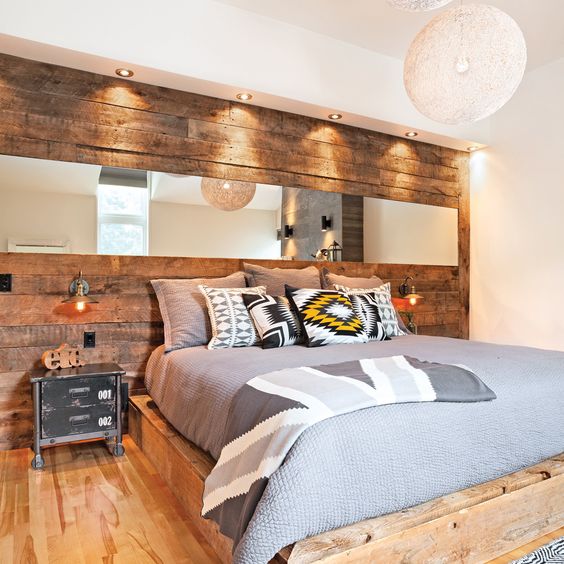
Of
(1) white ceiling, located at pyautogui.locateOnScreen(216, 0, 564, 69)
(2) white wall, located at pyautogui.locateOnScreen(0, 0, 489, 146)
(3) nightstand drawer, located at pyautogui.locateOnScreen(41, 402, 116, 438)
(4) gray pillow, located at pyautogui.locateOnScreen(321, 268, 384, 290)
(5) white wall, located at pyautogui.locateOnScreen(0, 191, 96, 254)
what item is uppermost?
(1) white ceiling, located at pyautogui.locateOnScreen(216, 0, 564, 69)

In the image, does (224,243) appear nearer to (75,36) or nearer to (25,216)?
(25,216)

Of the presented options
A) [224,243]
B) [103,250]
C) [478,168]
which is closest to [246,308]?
[224,243]

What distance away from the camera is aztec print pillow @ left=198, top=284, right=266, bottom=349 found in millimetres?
2723

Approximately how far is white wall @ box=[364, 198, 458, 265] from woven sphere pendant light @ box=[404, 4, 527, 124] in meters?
1.64

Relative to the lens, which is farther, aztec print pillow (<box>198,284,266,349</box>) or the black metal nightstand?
aztec print pillow (<box>198,284,266,349</box>)

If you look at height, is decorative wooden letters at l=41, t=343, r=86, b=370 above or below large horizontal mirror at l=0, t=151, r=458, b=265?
below

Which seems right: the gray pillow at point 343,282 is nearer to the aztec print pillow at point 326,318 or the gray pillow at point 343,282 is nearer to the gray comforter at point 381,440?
the aztec print pillow at point 326,318

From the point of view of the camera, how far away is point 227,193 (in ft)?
11.3

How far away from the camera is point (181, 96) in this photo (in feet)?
10.7

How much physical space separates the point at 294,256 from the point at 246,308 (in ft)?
3.23

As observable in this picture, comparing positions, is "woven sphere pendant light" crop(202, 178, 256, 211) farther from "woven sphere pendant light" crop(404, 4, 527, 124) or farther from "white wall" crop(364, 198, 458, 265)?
"woven sphere pendant light" crop(404, 4, 527, 124)

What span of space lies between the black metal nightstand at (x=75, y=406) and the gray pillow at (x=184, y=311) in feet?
1.26

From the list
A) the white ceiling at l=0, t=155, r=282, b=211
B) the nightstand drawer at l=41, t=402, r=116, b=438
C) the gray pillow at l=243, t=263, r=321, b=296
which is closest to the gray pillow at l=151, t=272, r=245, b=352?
the gray pillow at l=243, t=263, r=321, b=296

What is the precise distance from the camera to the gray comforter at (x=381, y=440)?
50.7 inches
